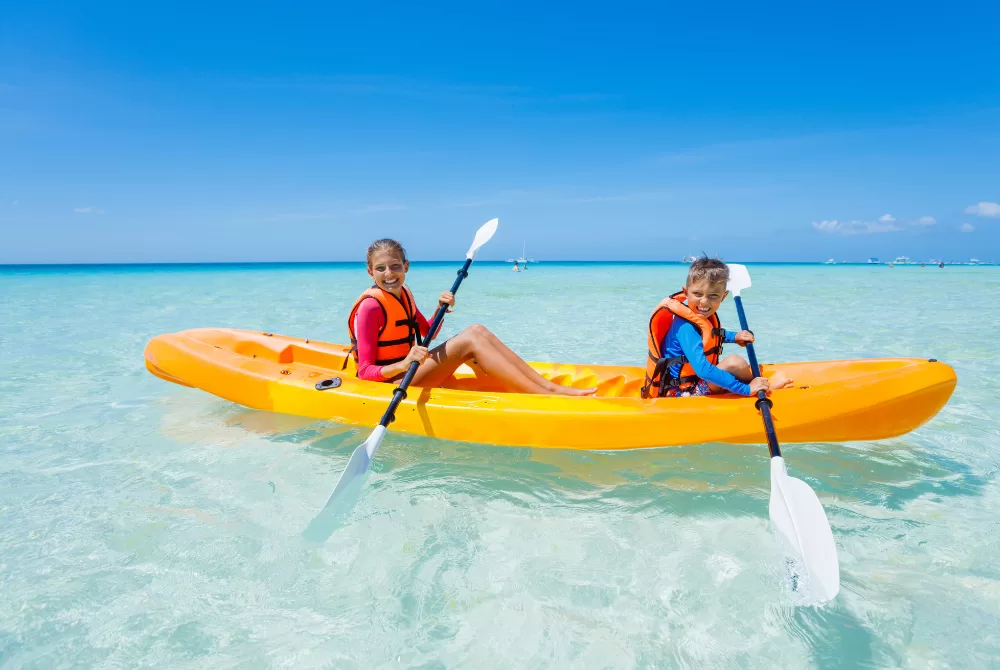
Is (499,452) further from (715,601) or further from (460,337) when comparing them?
(715,601)

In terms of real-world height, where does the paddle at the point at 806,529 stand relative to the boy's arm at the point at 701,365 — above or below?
below

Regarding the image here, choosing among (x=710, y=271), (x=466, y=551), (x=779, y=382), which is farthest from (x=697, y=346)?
(x=466, y=551)

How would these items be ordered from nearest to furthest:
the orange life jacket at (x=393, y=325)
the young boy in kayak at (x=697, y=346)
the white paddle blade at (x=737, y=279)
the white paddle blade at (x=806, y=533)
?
the white paddle blade at (x=806, y=533)
the young boy in kayak at (x=697, y=346)
the orange life jacket at (x=393, y=325)
the white paddle blade at (x=737, y=279)

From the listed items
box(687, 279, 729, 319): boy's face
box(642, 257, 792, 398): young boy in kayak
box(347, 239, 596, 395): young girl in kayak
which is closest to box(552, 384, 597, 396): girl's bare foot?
box(347, 239, 596, 395): young girl in kayak

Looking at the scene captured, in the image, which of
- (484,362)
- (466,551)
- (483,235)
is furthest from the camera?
(483,235)

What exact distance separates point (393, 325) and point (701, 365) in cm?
180

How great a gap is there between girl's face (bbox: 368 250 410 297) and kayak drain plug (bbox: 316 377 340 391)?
642mm

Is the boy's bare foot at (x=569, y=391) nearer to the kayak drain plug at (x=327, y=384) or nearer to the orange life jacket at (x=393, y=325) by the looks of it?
the orange life jacket at (x=393, y=325)

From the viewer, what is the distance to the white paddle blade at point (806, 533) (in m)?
1.99

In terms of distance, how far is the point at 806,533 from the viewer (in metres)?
2.16

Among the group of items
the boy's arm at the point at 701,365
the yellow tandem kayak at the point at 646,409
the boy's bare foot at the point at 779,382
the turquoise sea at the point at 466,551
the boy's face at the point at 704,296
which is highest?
the boy's face at the point at 704,296

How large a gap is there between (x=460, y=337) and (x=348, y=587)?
1595mm

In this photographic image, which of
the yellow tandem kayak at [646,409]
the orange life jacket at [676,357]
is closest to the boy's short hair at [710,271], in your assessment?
the orange life jacket at [676,357]

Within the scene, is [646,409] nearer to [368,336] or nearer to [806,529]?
[806,529]
